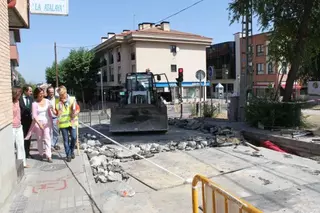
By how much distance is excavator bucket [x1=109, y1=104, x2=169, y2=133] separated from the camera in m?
13.2

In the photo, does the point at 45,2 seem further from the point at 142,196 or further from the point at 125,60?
the point at 125,60

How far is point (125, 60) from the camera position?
42125 mm

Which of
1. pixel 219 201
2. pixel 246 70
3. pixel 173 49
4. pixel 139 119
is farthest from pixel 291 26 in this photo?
pixel 173 49

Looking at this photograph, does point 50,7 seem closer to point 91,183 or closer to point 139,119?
point 91,183

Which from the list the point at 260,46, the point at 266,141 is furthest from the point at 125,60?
the point at 266,141

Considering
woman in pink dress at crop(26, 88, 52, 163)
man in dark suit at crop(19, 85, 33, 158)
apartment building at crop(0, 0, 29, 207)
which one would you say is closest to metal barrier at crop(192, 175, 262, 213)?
apartment building at crop(0, 0, 29, 207)

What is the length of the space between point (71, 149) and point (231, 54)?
54524 millimetres

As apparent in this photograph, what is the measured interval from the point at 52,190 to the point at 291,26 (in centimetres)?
1131

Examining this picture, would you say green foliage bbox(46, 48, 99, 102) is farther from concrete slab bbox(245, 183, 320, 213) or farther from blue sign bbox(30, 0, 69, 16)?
concrete slab bbox(245, 183, 320, 213)

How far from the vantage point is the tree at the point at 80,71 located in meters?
41.6

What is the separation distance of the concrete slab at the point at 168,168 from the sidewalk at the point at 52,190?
1.24 m

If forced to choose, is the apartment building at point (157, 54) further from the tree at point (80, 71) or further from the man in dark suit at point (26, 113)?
the man in dark suit at point (26, 113)

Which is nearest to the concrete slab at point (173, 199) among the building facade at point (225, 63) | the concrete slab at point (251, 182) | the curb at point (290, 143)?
the concrete slab at point (251, 182)

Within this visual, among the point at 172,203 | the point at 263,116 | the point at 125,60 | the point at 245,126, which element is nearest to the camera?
the point at 172,203
